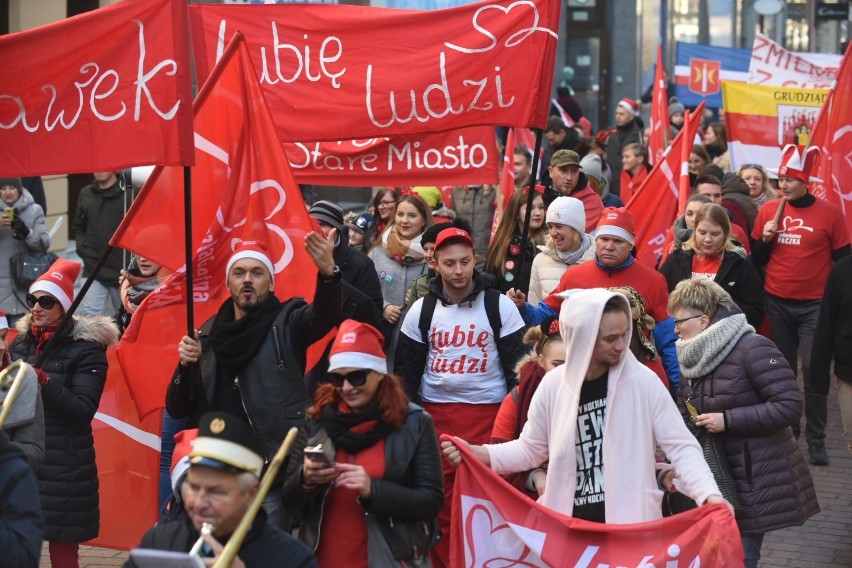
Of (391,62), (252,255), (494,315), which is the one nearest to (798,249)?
(391,62)

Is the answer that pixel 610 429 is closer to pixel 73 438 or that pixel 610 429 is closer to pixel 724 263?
pixel 73 438

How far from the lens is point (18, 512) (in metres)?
4.02

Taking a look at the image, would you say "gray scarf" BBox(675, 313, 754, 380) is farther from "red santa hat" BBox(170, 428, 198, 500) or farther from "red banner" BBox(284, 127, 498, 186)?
"red santa hat" BBox(170, 428, 198, 500)

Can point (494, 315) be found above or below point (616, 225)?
below

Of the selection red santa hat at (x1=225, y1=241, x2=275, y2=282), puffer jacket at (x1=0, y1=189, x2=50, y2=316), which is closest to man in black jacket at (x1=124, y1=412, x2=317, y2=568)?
red santa hat at (x1=225, y1=241, x2=275, y2=282)

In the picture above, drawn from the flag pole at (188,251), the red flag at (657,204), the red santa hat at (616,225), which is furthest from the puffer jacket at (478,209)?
the flag pole at (188,251)

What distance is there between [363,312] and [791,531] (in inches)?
118

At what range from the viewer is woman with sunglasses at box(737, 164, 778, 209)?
13047 mm

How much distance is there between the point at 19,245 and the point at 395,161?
451 cm

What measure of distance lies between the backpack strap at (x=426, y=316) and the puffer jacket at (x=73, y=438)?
151cm

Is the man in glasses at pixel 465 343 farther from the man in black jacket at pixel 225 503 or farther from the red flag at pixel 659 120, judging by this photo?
the red flag at pixel 659 120

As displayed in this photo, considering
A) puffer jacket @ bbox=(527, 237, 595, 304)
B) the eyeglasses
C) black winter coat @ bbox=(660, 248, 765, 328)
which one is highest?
the eyeglasses

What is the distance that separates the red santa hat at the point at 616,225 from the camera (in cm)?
779

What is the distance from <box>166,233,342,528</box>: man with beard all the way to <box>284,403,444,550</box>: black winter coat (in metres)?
0.74
